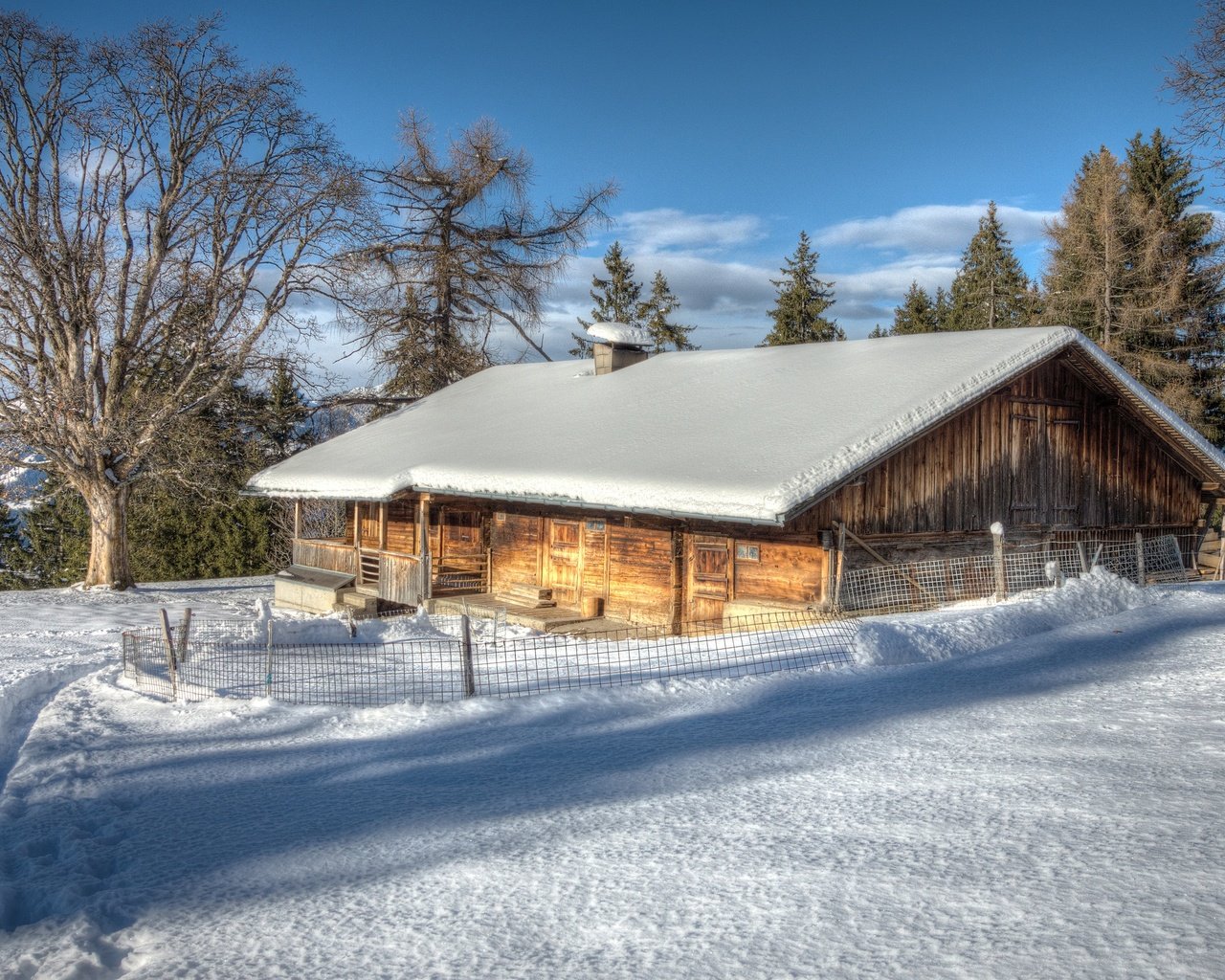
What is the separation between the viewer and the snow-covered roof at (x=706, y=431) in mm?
14594

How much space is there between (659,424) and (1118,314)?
869 inches

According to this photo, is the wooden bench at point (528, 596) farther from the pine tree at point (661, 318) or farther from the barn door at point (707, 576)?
the pine tree at point (661, 318)

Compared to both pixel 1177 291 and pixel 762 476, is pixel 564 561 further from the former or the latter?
pixel 1177 291

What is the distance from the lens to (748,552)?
16.4m

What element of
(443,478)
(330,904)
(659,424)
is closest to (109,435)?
(443,478)

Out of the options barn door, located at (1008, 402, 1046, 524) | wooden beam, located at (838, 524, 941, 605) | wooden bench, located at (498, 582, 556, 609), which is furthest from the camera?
wooden bench, located at (498, 582, 556, 609)

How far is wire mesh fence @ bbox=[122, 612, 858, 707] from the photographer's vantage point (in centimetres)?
1104

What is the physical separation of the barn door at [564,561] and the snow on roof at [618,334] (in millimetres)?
6990

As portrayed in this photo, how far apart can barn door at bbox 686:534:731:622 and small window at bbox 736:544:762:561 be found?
19 cm

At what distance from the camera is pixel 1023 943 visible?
14.0 feet

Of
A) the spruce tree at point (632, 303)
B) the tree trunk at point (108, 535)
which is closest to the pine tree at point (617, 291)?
the spruce tree at point (632, 303)

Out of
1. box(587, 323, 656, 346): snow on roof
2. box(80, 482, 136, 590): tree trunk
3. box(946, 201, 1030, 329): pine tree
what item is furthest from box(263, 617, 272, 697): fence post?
box(946, 201, 1030, 329): pine tree

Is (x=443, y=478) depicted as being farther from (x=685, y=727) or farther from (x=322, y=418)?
(x=322, y=418)

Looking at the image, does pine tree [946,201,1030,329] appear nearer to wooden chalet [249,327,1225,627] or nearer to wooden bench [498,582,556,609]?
wooden chalet [249,327,1225,627]
